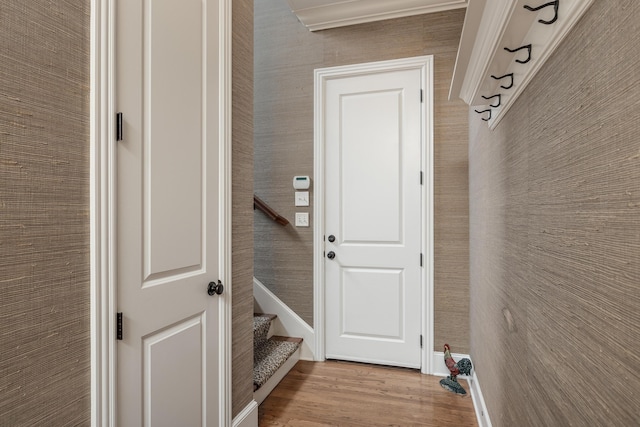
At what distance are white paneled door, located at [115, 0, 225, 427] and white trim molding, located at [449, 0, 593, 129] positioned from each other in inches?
39.4

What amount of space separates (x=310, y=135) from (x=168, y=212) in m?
1.72

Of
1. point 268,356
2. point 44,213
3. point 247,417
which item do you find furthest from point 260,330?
point 44,213

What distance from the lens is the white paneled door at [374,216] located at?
2.62m

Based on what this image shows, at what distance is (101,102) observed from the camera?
98 cm

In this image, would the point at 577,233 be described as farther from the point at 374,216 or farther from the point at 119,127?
the point at 374,216

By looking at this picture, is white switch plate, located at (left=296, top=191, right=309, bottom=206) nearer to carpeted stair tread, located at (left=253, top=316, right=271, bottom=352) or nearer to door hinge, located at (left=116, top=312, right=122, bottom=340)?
carpeted stair tread, located at (left=253, top=316, right=271, bottom=352)

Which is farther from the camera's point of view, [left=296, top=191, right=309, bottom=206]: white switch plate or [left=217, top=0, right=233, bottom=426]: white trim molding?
[left=296, top=191, right=309, bottom=206]: white switch plate

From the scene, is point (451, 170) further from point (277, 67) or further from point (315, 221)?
point (277, 67)

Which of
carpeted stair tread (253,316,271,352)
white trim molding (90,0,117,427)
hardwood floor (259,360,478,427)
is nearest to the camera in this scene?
white trim molding (90,0,117,427)

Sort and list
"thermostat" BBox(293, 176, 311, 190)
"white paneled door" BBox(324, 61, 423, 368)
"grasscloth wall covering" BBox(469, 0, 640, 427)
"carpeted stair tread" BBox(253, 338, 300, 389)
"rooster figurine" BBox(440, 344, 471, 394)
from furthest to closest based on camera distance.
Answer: "thermostat" BBox(293, 176, 311, 190), "white paneled door" BBox(324, 61, 423, 368), "rooster figurine" BBox(440, 344, 471, 394), "carpeted stair tread" BBox(253, 338, 300, 389), "grasscloth wall covering" BBox(469, 0, 640, 427)

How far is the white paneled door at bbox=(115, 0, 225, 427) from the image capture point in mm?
1089

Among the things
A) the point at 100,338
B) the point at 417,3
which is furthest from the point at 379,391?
the point at 417,3

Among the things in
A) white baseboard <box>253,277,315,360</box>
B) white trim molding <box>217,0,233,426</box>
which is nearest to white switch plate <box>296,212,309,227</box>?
white baseboard <box>253,277,315,360</box>

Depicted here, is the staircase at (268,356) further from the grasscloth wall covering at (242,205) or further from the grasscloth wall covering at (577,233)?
the grasscloth wall covering at (577,233)
